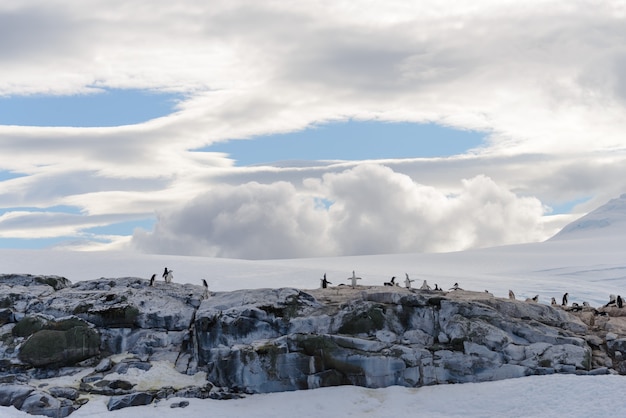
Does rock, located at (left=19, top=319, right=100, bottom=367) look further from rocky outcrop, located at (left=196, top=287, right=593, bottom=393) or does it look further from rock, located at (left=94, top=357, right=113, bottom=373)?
rocky outcrop, located at (left=196, top=287, right=593, bottom=393)

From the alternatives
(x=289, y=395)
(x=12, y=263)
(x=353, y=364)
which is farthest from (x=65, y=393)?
(x=12, y=263)

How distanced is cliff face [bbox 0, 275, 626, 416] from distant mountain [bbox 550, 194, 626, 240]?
125717 mm

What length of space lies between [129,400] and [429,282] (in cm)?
4653

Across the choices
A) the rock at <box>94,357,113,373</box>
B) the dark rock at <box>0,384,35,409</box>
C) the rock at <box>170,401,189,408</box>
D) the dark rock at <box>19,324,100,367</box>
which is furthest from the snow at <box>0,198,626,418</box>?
the dark rock at <box>19,324,100,367</box>

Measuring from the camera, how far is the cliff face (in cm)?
2875

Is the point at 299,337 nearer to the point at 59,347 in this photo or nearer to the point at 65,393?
the point at 65,393

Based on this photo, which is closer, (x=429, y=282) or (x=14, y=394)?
(x=14, y=394)

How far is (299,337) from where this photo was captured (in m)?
29.2

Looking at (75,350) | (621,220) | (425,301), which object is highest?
(621,220)

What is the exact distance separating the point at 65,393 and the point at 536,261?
3086 inches

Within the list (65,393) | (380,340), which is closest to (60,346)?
(65,393)

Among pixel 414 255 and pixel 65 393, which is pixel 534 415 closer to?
pixel 65 393

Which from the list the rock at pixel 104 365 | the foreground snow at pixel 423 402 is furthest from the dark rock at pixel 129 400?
the rock at pixel 104 365

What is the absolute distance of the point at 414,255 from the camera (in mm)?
105188
